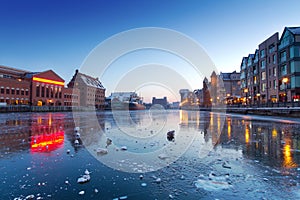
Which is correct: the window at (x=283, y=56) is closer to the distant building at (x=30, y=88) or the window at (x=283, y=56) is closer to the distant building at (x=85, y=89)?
the distant building at (x=30, y=88)

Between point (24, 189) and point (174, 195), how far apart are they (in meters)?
3.06

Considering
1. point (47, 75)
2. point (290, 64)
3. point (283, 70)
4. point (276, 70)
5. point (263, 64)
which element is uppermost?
point (47, 75)

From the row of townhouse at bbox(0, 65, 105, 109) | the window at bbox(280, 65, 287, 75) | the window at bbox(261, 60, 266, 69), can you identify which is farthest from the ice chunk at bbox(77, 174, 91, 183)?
the row of townhouse at bbox(0, 65, 105, 109)

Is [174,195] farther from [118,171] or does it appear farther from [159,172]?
[118,171]

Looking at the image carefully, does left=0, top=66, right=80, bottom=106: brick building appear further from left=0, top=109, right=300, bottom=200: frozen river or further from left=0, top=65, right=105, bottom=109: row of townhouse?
left=0, top=109, right=300, bottom=200: frozen river

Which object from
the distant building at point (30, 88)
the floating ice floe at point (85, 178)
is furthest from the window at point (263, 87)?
the distant building at point (30, 88)

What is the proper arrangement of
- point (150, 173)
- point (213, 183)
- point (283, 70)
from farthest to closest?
1. point (283, 70)
2. point (150, 173)
3. point (213, 183)

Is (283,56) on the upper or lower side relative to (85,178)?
upper

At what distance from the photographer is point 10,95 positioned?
65125 mm

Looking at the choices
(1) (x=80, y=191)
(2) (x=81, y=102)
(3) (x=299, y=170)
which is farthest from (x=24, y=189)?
(2) (x=81, y=102)

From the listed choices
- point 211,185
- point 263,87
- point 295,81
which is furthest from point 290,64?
point 211,185

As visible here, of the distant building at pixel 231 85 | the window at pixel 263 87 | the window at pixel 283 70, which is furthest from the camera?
the distant building at pixel 231 85

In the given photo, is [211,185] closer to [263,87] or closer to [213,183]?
[213,183]

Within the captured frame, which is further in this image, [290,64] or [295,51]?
[290,64]
